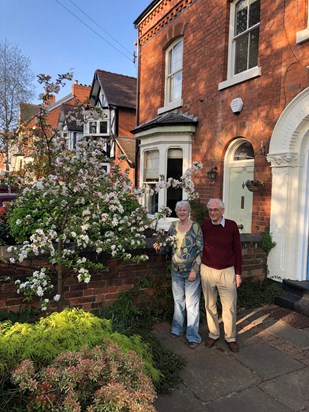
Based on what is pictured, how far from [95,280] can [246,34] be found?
6.06m

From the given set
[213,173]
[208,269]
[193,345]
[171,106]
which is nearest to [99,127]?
[171,106]

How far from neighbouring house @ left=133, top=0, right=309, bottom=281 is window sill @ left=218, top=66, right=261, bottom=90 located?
0.8 inches

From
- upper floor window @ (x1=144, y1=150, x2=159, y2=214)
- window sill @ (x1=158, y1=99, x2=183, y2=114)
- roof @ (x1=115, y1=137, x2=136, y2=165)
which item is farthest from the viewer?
roof @ (x1=115, y1=137, x2=136, y2=165)

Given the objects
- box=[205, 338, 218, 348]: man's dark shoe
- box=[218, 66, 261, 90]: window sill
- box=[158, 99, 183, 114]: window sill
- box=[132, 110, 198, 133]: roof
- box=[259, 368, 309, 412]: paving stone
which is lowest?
box=[259, 368, 309, 412]: paving stone

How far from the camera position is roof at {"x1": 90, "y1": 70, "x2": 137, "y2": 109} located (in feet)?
63.3

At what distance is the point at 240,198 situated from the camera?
704 cm

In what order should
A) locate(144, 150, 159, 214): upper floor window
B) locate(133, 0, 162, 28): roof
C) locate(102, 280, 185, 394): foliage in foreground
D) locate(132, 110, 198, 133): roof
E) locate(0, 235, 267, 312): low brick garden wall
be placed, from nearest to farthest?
locate(102, 280, 185, 394): foliage in foreground, locate(0, 235, 267, 312): low brick garden wall, locate(132, 110, 198, 133): roof, locate(144, 150, 159, 214): upper floor window, locate(133, 0, 162, 28): roof

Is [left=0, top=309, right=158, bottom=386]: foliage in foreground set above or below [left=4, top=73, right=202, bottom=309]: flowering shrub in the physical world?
below

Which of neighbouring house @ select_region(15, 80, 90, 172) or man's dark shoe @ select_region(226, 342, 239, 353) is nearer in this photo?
man's dark shoe @ select_region(226, 342, 239, 353)

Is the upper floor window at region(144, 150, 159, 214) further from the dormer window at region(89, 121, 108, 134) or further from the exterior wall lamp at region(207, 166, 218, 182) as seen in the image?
the dormer window at region(89, 121, 108, 134)

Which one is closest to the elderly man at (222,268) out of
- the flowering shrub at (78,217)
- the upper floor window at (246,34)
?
the flowering shrub at (78,217)

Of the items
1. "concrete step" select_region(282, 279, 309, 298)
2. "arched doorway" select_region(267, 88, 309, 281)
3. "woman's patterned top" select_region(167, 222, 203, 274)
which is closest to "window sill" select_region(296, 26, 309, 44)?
"arched doorway" select_region(267, 88, 309, 281)

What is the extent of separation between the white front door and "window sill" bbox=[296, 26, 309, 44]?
7.80ft

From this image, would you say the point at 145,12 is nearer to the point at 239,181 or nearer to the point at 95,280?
the point at 239,181
